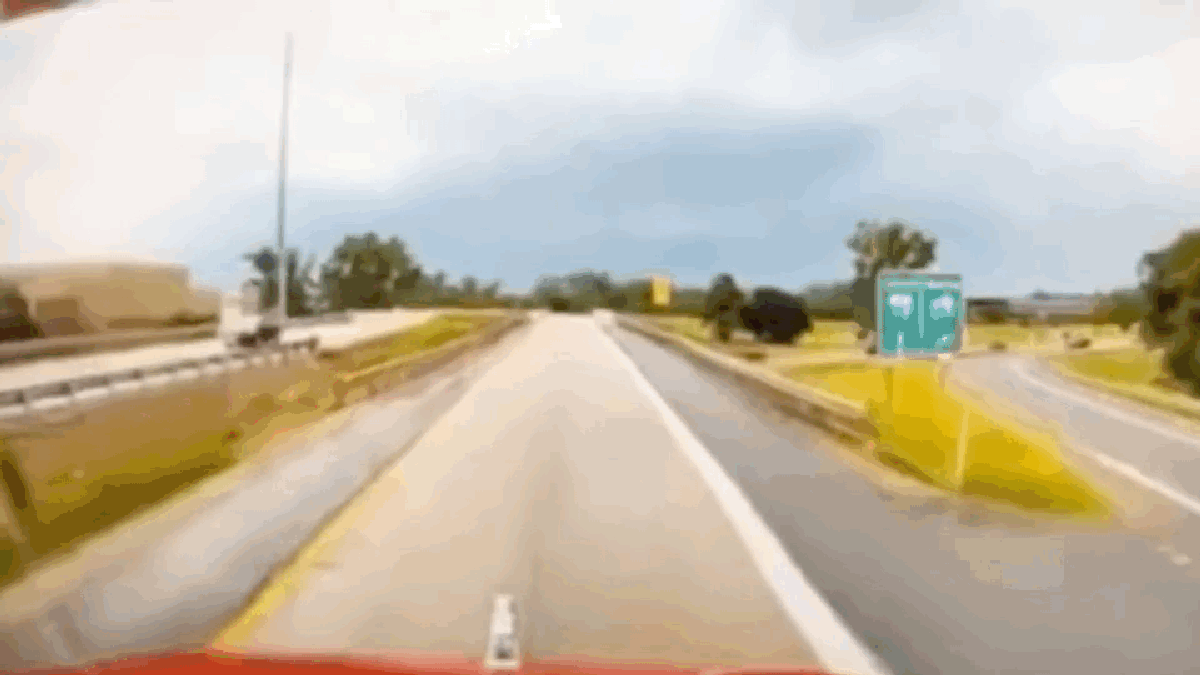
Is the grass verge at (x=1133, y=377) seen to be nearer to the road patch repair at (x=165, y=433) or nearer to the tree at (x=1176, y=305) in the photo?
the tree at (x=1176, y=305)

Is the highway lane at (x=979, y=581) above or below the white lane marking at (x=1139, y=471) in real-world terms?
below

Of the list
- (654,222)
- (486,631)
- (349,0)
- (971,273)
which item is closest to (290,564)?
(486,631)

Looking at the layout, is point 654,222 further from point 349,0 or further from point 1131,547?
point 1131,547

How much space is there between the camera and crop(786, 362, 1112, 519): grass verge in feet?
9.19

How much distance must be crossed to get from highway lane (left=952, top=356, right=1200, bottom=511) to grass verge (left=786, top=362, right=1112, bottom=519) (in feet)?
0.15

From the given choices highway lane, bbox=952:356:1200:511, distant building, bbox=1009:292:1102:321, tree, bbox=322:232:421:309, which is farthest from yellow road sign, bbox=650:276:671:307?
distant building, bbox=1009:292:1102:321

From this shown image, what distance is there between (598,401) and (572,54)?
1.51 meters

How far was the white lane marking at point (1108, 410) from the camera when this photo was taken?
8.60ft

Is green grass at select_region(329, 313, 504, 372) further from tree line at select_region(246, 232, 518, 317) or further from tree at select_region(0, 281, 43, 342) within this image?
tree at select_region(0, 281, 43, 342)

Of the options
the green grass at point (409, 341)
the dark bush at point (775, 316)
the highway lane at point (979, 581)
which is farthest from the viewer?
the green grass at point (409, 341)

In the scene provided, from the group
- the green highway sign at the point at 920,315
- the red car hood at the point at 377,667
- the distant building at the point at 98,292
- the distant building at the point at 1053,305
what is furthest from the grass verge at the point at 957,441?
the distant building at the point at 98,292

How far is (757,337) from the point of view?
327 cm

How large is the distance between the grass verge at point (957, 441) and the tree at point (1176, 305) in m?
0.38

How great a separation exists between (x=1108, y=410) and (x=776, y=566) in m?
0.95
